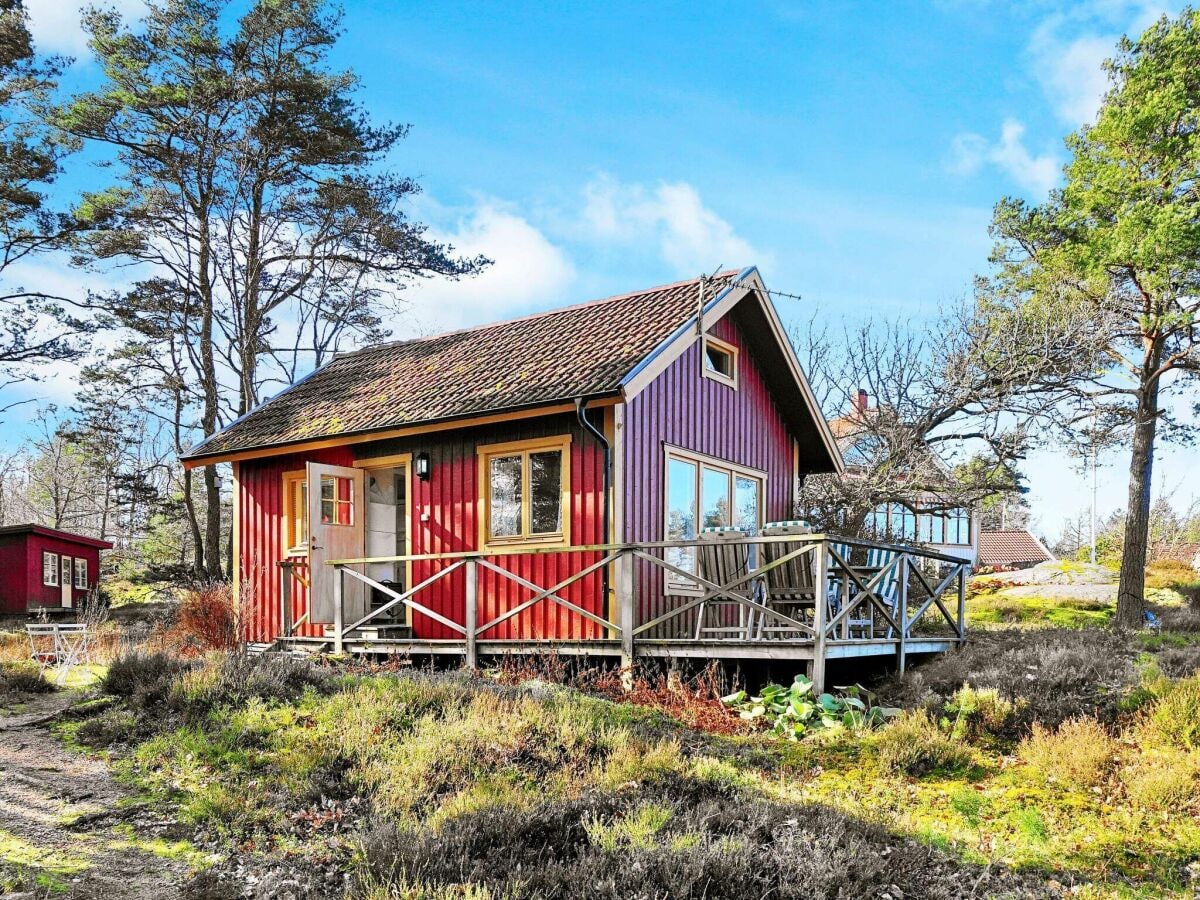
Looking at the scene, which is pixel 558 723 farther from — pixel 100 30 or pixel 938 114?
pixel 100 30

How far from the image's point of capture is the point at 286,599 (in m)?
14.1

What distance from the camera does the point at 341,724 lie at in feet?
25.8

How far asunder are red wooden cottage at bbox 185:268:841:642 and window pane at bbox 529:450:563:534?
0.06 ft

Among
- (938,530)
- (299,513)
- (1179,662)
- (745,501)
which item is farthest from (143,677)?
(938,530)

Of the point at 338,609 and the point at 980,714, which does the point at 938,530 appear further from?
the point at 338,609

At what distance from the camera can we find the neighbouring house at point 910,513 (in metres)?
18.2

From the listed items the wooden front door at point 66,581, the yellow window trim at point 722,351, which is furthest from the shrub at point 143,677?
the wooden front door at point 66,581

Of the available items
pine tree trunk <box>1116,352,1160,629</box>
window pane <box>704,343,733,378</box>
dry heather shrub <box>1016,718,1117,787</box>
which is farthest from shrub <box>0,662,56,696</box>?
pine tree trunk <box>1116,352,1160,629</box>

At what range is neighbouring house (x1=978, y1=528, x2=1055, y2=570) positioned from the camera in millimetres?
46469

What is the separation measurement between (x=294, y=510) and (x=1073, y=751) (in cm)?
1080

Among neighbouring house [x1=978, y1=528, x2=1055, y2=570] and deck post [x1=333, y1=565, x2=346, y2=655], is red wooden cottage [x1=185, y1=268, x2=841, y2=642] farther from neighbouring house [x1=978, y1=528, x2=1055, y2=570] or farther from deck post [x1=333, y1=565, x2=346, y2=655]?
neighbouring house [x1=978, y1=528, x2=1055, y2=570]

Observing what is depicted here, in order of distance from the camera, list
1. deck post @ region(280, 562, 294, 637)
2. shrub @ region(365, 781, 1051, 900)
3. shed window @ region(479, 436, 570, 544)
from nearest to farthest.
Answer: shrub @ region(365, 781, 1051, 900)
shed window @ region(479, 436, 570, 544)
deck post @ region(280, 562, 294, 637)

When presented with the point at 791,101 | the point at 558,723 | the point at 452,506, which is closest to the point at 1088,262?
the point at 791,101

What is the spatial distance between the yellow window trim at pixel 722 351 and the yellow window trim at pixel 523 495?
2574 mm
